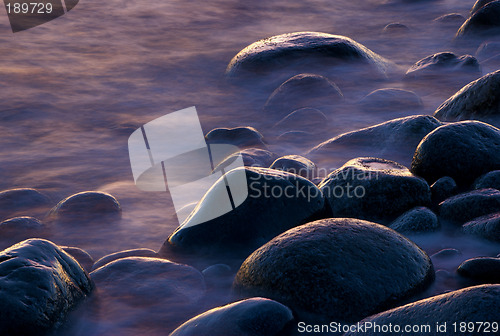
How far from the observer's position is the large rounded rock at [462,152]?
3.98m

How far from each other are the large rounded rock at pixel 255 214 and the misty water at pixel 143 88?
45cm

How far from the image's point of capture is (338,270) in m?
2.79

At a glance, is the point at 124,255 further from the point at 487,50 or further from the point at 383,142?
the point at 487,50

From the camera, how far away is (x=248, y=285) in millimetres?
3025

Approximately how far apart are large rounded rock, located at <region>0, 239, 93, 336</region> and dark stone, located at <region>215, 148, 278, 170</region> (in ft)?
6.73

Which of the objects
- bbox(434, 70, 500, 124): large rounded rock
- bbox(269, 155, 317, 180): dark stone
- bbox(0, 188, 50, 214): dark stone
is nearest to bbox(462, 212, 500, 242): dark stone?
bbox(269, 155, 317, 180): dark stone

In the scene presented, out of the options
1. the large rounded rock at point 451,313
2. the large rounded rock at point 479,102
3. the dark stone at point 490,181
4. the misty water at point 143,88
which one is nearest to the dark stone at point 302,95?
the misty water at point 143,88

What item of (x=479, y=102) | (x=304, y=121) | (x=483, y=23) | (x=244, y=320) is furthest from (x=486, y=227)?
(x=483, y=23)

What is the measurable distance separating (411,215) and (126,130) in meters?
3.36

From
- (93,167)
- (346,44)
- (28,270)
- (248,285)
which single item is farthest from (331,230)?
(346,44)

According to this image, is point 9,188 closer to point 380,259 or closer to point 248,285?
point 248,285

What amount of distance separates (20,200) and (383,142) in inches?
113

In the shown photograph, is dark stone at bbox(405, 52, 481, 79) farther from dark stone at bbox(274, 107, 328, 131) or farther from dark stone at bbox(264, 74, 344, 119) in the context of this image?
dark stone at bbox(274, 107, 328, 131)

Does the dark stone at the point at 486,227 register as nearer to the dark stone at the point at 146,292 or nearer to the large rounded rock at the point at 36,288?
the dark stone at the point at 146,292
